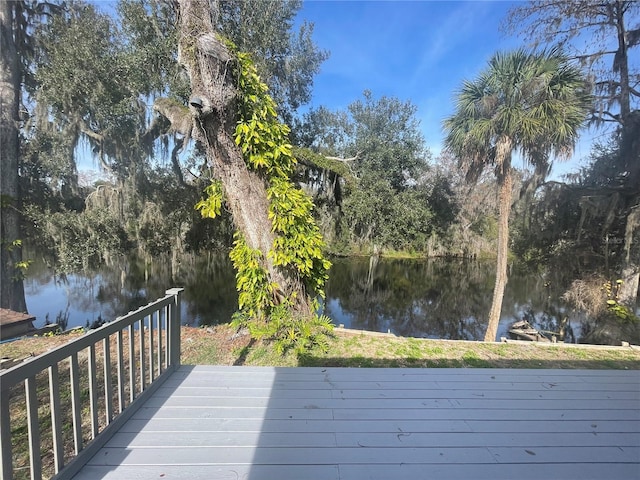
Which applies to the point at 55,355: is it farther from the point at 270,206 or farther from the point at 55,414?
the point at 270,206

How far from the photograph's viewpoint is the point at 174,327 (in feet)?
7.64

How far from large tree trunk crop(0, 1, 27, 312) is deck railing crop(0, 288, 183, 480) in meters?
4.73

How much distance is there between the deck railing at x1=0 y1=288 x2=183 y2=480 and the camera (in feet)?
3.39

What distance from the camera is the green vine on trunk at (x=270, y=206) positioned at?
346 cm

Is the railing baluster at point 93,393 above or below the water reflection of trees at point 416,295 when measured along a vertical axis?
above

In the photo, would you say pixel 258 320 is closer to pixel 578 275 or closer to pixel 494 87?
pixel 494 87

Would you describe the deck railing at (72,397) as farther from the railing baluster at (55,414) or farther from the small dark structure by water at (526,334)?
the small dark structure by water at (526,334)

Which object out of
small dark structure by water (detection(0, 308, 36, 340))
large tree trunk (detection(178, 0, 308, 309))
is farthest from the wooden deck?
small dark structure by water (detection(0, 308, 36, 340))

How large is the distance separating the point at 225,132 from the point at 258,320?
2292 mm

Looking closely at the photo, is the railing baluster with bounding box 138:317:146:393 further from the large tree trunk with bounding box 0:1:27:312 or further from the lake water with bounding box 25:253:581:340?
the large tree trunk with bounding box 0:1:27:312

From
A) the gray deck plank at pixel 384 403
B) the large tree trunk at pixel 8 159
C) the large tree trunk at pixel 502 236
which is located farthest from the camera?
the large tree trunk at pixel 502 236

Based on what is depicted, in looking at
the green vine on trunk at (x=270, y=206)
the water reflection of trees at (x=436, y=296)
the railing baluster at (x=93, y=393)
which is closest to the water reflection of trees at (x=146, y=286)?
the water reflection of trees at (x=436, y=296)

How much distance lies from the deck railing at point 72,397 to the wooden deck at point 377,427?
0.08 metres

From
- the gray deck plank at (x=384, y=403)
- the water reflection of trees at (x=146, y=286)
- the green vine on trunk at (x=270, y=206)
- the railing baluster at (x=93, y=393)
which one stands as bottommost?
the water reflection of trees at (x=146, y=286)
